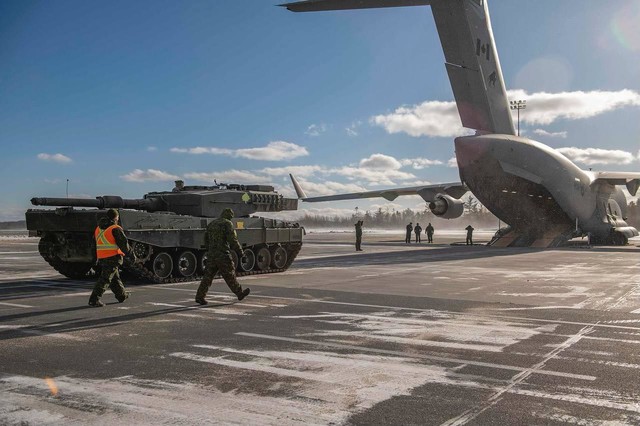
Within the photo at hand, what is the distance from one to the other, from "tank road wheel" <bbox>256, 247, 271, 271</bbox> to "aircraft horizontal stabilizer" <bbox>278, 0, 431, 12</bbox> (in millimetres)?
11279

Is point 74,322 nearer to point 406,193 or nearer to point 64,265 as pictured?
point 64,265

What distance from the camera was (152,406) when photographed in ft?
14.0

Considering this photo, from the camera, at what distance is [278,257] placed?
16.9 m

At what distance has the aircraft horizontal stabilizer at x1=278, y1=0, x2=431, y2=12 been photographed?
22922mm

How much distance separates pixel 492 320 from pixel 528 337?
124 cm

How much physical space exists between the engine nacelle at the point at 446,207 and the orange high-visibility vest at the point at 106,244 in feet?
79.1

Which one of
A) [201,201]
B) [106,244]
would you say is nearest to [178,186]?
[201,201]

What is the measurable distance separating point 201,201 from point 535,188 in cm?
1926

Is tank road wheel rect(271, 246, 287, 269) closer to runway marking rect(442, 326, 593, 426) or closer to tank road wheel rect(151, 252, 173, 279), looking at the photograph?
tank road wheel rect(151, 252, 173, 279)

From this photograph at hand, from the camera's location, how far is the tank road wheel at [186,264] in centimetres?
1410

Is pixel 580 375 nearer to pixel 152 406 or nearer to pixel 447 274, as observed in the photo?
pixel 152 406

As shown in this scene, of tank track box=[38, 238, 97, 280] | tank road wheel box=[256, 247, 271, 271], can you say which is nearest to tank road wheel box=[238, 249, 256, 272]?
tank road wheel box=[256, 247, 271, 271]

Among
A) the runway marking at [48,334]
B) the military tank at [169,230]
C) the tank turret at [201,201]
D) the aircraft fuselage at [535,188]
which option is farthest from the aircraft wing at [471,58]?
the runway marking at [48,334]

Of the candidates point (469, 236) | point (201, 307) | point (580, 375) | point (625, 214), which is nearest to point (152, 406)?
point (580, 375)
